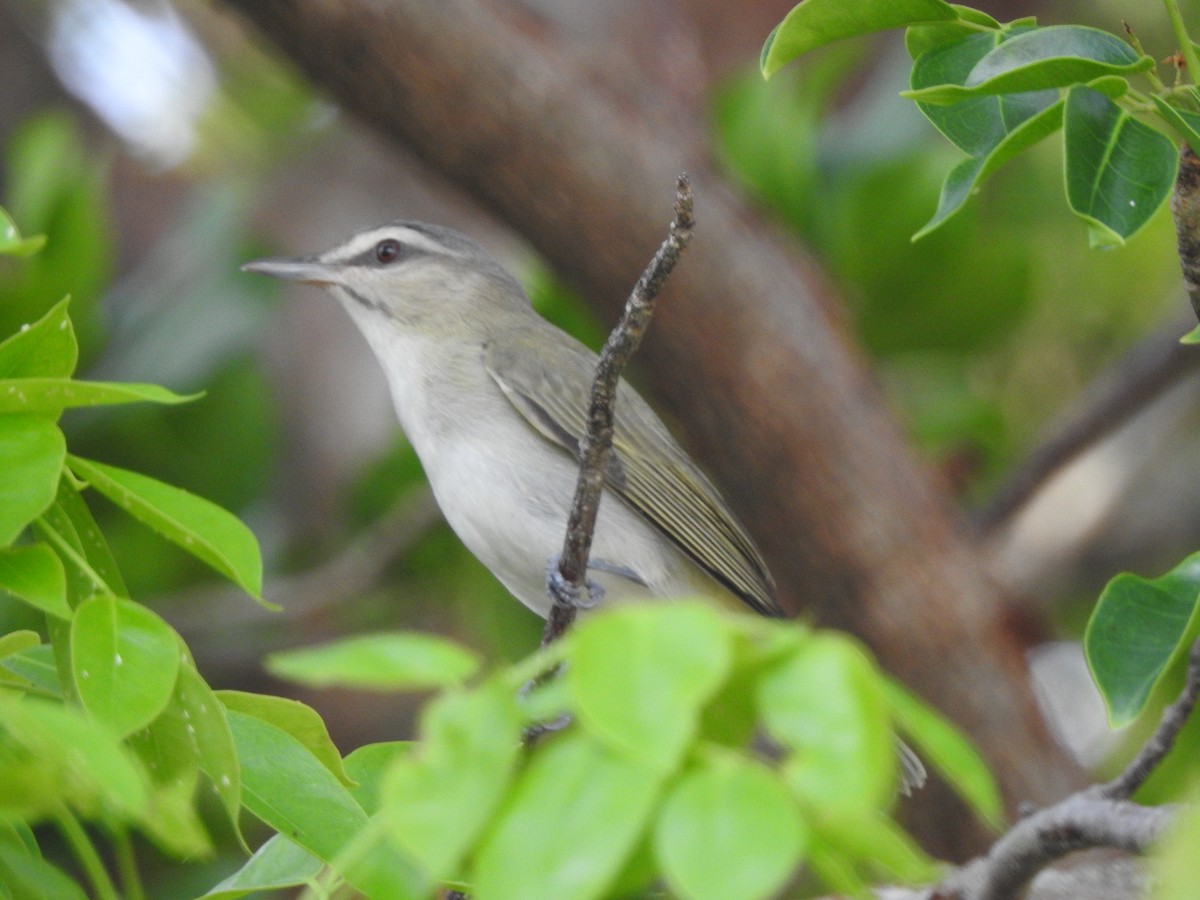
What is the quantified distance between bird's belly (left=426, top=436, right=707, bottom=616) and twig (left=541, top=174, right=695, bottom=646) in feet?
2.31

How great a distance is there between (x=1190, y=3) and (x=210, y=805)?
218 inches

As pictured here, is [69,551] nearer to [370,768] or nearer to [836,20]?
[370,768]

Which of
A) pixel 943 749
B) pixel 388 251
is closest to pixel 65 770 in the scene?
pixel 943 749

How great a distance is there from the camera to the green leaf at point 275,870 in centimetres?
176

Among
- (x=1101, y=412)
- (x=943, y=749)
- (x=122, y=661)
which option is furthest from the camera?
(x=1101, y=412)

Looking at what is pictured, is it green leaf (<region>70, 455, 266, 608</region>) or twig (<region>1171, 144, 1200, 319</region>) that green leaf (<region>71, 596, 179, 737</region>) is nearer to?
green leaf (<region>70, 455, 266, 608</region>)

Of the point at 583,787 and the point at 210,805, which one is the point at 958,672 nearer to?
the point at 210,805

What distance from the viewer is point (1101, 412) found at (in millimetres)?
4848

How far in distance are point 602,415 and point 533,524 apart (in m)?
1.25

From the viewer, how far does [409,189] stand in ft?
26.9

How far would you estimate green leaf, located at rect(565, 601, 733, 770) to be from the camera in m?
1.00

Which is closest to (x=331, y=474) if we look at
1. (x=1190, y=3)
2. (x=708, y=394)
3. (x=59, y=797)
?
(x=708, y=394)

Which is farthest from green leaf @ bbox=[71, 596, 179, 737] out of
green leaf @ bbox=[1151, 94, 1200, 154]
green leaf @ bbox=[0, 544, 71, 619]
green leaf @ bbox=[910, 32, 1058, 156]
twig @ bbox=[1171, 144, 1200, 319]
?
twig @ bbox=[1171, 144, 1200, 319]

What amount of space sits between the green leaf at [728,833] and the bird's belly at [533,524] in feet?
7.03
